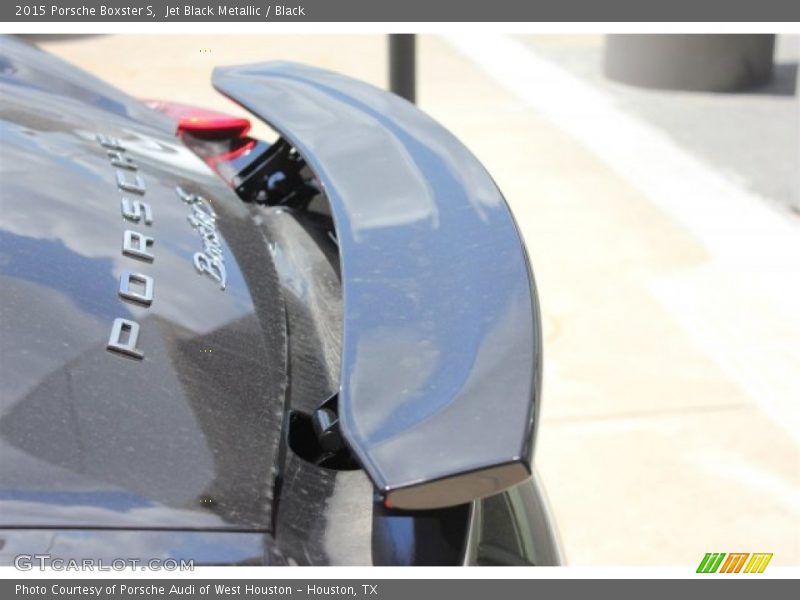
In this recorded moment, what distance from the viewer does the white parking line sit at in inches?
168

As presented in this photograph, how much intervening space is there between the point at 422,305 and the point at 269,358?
26 cm

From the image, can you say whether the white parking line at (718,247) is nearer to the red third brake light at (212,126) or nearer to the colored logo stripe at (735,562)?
the colored logo stripe at (735,562)

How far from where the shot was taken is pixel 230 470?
1361 mm

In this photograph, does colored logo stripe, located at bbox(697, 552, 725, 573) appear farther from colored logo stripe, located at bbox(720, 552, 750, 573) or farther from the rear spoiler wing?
the rear spoiler wing

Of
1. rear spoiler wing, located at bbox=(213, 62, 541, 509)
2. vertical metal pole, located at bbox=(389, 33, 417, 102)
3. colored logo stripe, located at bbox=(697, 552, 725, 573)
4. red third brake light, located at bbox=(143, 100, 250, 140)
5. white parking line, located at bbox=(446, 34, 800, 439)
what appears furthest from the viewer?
vertical metal pole, located at bbox=(389, 33, 417, 102)

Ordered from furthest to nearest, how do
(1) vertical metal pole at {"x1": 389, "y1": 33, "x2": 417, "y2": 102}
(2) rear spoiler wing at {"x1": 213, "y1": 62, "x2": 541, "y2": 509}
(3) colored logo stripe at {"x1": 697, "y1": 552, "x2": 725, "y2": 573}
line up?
(1) vertical metal pole at {"x1": 389, "y1": 33, "x2": 417, "y2": 102} < (3) colored logo stripe at {"x1": 697, "y1": 552, "x2": 725, "y2": 573} < (2) rear spoiler wing at {"x1": 213, "y1": 62, "x2": 541, "y2": 509}

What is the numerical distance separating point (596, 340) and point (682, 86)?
4544 millimetres

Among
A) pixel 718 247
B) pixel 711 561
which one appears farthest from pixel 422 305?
pixel 718 247

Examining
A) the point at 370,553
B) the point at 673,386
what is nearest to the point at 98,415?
the point at 370,553

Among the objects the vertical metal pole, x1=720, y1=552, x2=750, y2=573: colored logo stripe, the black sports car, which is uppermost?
the black sports car

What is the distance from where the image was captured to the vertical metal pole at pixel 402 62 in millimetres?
4594

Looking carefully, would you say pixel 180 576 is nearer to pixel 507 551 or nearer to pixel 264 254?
pixel 507 551

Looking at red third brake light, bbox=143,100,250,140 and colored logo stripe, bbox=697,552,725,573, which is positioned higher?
red third brake light, bbox=143,100,250,140

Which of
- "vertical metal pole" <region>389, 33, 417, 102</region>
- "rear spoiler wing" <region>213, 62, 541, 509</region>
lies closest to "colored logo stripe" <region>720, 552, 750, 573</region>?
"rear spoiler wing" <region>213, 62, 541, 509</region>
